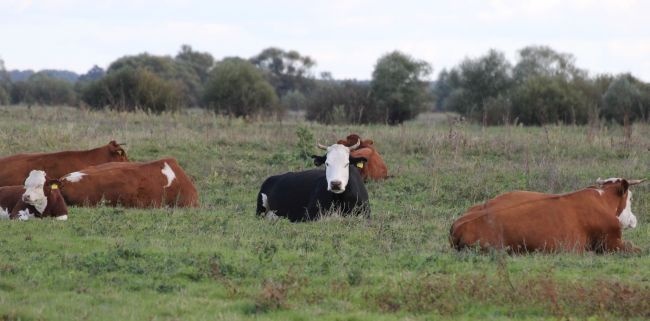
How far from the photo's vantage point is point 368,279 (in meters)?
9.06

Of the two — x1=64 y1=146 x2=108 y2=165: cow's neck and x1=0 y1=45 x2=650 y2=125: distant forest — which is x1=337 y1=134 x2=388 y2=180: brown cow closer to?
x1=64 y1=146 x2=108 y2=165: cow's neck

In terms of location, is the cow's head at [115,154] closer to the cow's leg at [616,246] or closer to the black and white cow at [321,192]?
the black and white cow at [321,192]

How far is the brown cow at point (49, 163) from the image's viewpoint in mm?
16594

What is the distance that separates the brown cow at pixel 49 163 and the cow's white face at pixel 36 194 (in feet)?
9.82

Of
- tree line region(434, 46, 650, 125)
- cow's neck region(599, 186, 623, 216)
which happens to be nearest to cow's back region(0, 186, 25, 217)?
cow's neck region(599, 186, 623, 216)

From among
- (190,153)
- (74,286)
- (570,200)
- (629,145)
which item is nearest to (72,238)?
(74,286)

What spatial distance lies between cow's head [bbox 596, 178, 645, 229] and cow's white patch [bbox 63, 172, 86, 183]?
799cm

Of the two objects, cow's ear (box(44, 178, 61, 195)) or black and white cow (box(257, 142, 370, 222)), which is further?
black and white cow (box(257, 142, 370, 222))

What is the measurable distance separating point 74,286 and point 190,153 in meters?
13.6

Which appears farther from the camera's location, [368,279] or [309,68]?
[309,68]

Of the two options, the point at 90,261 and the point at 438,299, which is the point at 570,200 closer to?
the point at 438,299

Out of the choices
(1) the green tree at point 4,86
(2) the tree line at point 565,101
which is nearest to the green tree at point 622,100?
(2) the tree line at point 565,101

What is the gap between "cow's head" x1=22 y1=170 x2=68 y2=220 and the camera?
44.2ft

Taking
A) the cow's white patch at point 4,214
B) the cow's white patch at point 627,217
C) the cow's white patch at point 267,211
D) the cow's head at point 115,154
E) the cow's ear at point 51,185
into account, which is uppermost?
the cow's head at point 115,154
